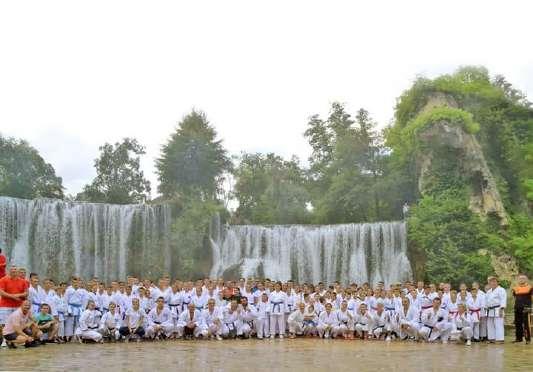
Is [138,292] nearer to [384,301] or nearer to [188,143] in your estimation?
[384,301]

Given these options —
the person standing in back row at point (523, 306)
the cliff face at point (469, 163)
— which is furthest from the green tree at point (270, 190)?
the person standing in back row at point (523, 306)

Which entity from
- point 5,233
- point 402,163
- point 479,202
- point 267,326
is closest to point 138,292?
point 267,326

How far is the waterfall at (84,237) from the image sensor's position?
32.0 metres

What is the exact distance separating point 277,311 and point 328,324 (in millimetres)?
1547

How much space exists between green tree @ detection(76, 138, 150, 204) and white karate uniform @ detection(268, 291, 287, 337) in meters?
37.9

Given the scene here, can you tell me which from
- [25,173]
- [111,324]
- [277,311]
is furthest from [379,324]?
[25,173]

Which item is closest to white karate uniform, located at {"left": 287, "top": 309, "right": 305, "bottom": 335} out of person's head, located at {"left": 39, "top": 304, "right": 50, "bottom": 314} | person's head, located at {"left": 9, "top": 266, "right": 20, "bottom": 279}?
person's head, located at {"left": 39, "top": 304, "right": 50, "bottom": 314}

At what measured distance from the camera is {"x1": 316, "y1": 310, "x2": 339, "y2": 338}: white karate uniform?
19.5 metres

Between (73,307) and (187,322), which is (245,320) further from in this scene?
(73,307)

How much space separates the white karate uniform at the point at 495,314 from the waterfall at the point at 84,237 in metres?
20.4

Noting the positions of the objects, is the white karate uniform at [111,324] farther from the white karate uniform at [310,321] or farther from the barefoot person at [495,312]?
the barefoot person at [495,312]

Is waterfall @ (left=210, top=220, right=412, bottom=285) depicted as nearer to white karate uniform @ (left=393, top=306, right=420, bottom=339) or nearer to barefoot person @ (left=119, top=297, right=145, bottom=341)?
white karate uniform @ (left=393, top=306, right=420, bottom=339)

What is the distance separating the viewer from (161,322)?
60.5 feet

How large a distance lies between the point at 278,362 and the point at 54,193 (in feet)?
143
